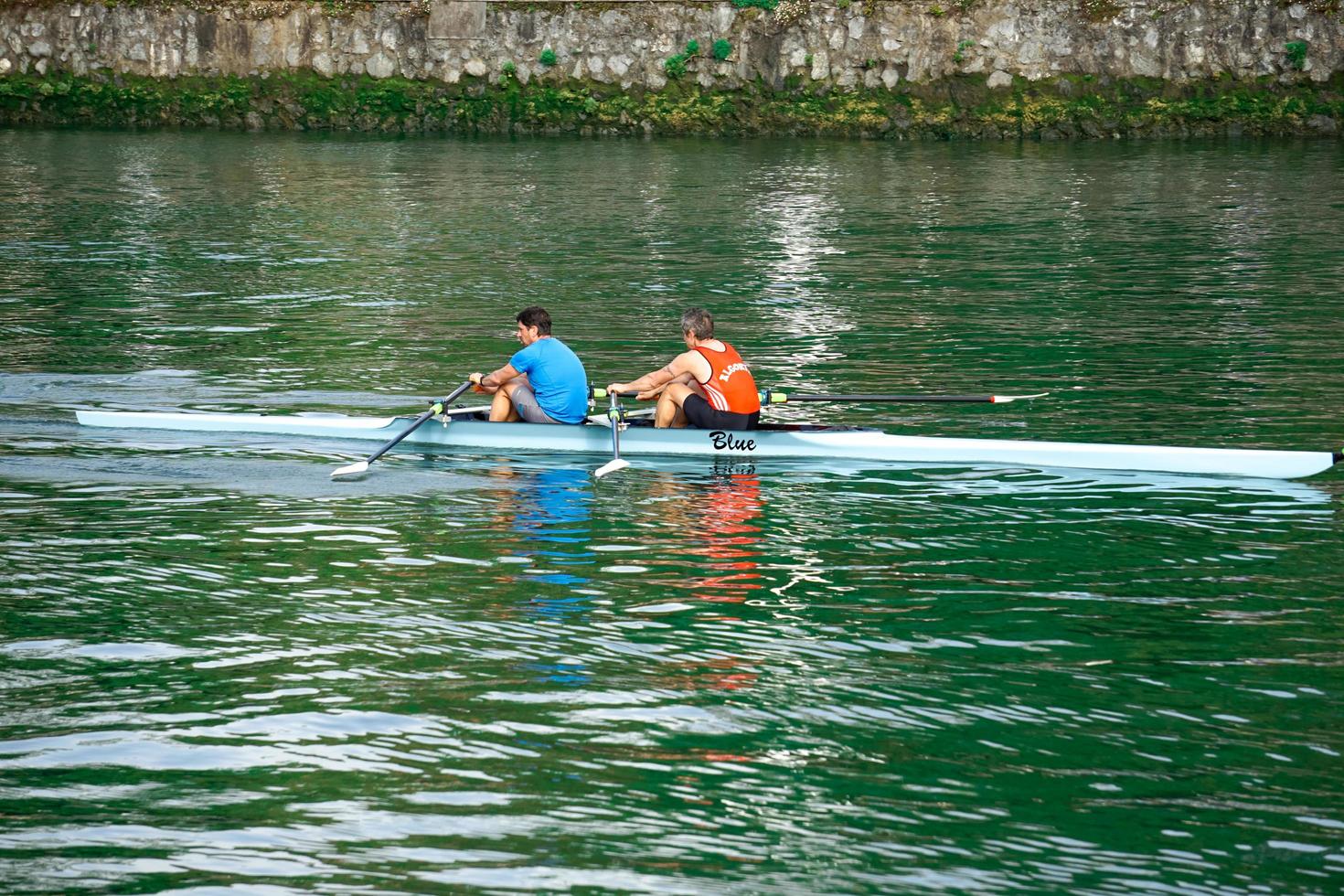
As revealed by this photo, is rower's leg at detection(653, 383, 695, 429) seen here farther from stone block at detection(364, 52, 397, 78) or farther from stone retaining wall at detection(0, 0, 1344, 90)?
stone block at detection(364, 52, 397, 78)

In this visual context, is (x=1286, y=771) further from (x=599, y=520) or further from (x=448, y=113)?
(x=448, y=113)

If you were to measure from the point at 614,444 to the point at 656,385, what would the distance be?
3.26 feet

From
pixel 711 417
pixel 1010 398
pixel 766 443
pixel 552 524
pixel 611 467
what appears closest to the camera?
pixel 552 524

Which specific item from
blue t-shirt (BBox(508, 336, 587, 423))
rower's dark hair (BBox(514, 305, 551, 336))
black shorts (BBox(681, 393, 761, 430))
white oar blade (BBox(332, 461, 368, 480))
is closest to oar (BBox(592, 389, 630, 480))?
blue t-shirt (BBox(508, 336, 587, 423))

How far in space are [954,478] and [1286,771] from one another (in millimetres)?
6707

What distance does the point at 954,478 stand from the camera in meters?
15.9

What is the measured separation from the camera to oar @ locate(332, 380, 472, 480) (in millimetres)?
16641

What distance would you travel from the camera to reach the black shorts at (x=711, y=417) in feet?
55.4

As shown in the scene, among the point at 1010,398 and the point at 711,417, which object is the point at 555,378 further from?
the point at 1010,398

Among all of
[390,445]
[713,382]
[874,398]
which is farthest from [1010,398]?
[390,445]

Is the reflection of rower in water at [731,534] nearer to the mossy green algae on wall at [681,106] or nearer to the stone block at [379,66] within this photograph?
the mossy green algae on wall at [681,106]

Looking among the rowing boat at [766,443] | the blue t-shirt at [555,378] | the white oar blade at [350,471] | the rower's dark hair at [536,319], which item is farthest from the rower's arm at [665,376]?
the white oar blade at [350,471]

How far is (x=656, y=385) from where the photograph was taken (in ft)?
57.0

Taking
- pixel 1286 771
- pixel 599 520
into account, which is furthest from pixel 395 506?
pixel 1286 771
